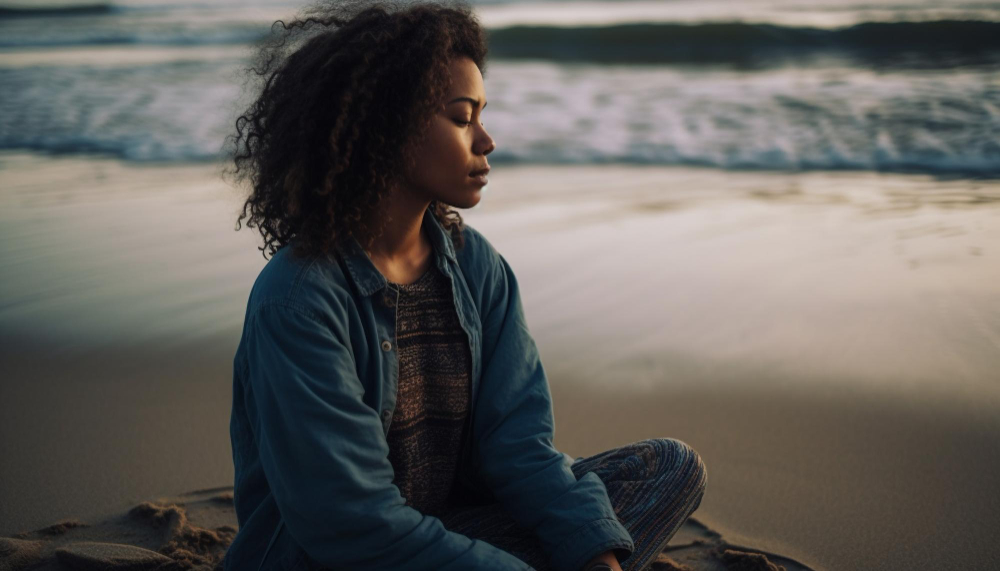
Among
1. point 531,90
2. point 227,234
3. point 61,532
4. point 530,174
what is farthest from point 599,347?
point 531,90

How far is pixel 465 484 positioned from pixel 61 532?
140cm

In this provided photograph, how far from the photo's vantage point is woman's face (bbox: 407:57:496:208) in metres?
1.92

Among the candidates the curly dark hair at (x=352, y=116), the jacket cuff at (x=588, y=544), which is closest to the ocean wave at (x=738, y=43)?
the curly dark hair at (x=352, y=116)

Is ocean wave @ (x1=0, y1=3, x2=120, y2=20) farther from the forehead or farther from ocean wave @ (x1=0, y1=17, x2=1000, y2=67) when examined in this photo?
the forehead

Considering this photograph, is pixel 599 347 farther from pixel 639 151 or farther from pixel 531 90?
pixel 531 90

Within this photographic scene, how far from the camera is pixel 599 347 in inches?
153

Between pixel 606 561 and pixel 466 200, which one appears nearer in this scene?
pixel 606 561

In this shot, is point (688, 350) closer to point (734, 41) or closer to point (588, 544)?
point (588, 544)

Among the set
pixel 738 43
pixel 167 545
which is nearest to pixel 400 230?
pixel 167 545

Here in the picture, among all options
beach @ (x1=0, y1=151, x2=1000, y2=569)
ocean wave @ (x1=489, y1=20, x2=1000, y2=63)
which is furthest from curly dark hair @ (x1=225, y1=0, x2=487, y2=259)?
ocean wave @ (x1=489, y1=20, x2=1000, y2=63)

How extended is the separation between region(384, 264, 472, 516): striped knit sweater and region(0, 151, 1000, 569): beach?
1088 millimetres

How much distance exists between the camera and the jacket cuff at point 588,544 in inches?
72.6

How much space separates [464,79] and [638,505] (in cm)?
102

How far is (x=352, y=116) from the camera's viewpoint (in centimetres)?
184
